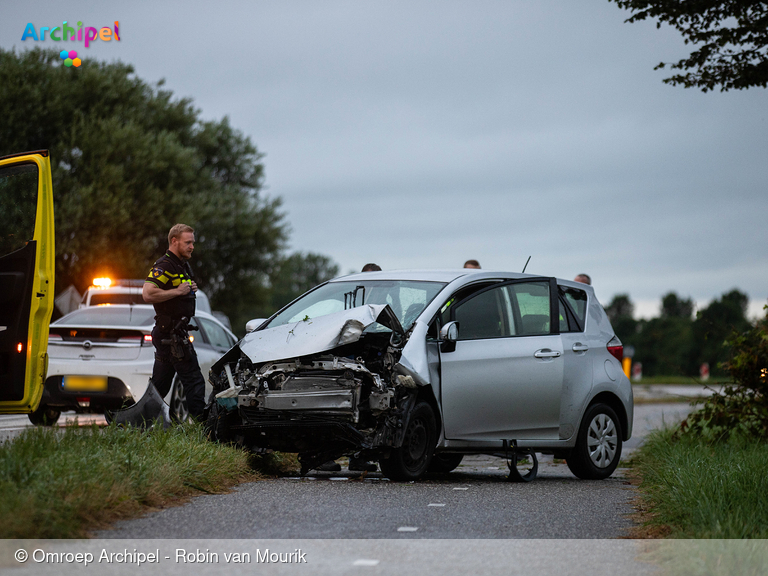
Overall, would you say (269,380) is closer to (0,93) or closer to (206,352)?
(206,352)

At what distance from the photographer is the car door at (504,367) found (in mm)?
7938

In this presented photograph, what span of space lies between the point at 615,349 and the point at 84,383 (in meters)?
5.76

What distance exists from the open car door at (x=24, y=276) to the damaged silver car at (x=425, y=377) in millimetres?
1442

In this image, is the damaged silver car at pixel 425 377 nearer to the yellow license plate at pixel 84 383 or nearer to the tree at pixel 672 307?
the yellow license plate at pixel 84 383

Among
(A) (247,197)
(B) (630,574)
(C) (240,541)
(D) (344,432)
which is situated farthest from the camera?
(A) (247,197)

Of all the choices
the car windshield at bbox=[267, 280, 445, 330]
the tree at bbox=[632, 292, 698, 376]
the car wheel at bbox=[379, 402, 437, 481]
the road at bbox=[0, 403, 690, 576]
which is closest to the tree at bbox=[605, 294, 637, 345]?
the tree at bbox=[632, 292, 698, 376]

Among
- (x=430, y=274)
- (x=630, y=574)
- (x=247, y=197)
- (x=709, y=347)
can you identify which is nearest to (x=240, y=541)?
(x=630, y=574)

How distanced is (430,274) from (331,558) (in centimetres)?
421

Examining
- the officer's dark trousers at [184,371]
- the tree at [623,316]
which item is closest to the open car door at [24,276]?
the officer's dark trousers at [184,371]

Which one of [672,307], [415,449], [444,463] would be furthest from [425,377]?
[672,307]

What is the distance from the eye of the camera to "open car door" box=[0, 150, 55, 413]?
7258 mm

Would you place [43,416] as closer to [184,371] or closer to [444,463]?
[184,371]

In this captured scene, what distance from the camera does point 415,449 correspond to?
7723 millimetres

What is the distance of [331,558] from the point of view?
15.4ft
